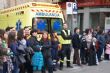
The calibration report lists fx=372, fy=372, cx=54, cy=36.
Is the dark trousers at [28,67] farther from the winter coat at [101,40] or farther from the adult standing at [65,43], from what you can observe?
the winter coat at [101,40]

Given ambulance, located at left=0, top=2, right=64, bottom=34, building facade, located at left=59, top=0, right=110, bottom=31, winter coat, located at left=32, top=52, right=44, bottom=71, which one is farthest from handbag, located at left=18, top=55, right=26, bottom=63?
building facade, located at left=59, top=0, right=110, bottom=31

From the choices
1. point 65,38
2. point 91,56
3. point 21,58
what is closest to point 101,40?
point 91,56

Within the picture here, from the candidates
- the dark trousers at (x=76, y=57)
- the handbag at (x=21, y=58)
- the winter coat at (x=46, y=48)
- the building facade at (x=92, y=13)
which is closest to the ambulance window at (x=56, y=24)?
the dark trousers at (x=76, y=57)

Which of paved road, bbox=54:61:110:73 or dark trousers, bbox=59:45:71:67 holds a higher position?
dark trousers, bbox=59:45:71:67

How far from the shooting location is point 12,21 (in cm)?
1730

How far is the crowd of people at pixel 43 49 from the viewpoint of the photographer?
1045 centimetres

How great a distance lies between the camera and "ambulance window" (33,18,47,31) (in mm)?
15216

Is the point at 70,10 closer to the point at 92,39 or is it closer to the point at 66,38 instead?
the point at 92,39

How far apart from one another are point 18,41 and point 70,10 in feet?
22.7

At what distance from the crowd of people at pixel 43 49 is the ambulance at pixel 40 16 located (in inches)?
51.8

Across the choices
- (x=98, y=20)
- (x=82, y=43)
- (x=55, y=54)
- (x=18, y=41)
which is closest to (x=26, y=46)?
(x=18, y=41)

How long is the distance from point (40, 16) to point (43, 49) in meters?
3.71

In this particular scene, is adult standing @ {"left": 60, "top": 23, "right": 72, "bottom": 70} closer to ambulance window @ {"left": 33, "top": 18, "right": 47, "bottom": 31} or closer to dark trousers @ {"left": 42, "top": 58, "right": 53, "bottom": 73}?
ambulance window @ {"left": 33, "top": 18, "right": 47, "bottom": 31}

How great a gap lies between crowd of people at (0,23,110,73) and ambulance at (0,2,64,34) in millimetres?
1317
